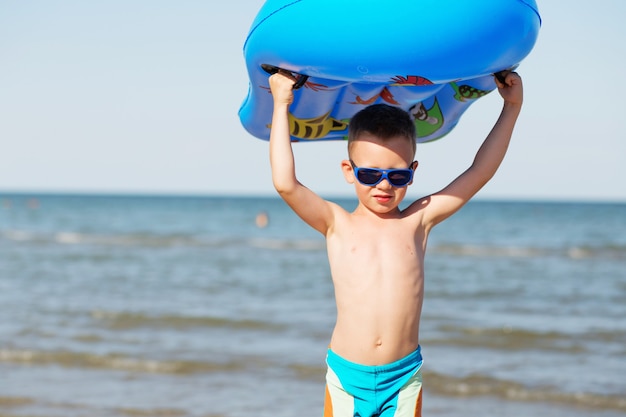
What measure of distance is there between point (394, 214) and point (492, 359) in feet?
17.6

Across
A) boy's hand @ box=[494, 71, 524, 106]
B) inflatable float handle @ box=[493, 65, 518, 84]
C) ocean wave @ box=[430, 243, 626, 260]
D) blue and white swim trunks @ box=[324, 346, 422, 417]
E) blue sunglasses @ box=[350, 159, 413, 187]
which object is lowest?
ocean wave @ box=[430, 243, 626, 260]

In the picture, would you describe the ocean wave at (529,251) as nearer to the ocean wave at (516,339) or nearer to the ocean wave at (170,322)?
the ocean wave at (516,339)

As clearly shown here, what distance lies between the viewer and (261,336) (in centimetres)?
877

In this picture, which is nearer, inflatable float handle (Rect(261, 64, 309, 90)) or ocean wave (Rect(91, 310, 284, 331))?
inflatable float handle (Rect(261, 64, 309, 90))

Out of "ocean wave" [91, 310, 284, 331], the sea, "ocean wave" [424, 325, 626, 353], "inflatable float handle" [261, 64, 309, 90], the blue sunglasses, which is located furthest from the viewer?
"ocean wave" [91, 310, 284, 331]

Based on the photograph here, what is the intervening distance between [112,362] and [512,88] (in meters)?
5.68

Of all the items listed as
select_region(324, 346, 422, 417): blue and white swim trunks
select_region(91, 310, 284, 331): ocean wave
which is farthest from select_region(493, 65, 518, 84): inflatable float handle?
select_region(91, 310, 284, 331): ocean wave

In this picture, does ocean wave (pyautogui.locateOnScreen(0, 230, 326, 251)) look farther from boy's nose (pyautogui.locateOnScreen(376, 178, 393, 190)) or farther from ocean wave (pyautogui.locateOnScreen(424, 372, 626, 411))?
boy's nose (pyautogui.locateOnScreen(376, 178, 393, 190))

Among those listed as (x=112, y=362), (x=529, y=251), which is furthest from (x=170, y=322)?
(x=529, y=251)

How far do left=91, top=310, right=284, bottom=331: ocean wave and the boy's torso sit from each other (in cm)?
642

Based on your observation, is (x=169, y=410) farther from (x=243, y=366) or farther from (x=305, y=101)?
(x=305, y=101)

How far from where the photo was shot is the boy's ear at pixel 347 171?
2.81 meters

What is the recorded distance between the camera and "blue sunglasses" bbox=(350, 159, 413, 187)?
268 centimetres

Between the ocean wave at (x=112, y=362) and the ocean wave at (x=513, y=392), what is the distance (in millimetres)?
1837
